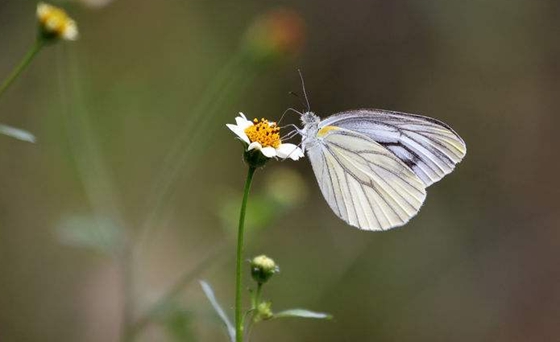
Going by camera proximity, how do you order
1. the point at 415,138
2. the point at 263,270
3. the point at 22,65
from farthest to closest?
the point at 415,138 → the point at 263,270 → the point at 22,65

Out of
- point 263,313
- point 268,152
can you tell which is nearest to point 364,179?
point 268,152

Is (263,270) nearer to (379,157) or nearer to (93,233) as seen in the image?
(379,157)

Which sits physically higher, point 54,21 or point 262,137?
point 54,21

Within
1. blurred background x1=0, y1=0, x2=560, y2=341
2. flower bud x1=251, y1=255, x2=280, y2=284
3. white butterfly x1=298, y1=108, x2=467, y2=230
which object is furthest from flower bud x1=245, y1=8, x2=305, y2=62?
flower bud x1=251, y1=255, x2=280, y2=284

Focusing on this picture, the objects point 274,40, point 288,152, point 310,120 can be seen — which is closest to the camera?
point 288,152

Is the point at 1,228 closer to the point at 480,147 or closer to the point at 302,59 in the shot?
the point at 302,59

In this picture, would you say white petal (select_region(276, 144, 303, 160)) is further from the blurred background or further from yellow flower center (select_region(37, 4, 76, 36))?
the blurred background
